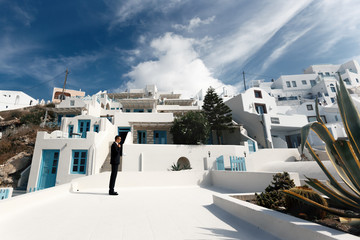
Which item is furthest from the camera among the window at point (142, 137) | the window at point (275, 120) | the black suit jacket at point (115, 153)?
the window at point (275, 120)

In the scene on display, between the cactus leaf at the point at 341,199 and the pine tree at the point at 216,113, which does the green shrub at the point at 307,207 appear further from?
the pine tree at the point at 216,113

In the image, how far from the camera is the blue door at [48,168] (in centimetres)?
1200

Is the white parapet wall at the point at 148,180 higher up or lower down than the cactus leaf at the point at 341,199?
lower down

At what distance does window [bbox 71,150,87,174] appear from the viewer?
12.2 metres

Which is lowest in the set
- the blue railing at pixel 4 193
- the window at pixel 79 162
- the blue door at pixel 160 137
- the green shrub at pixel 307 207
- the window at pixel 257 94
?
the blue railing at pixel 4 193

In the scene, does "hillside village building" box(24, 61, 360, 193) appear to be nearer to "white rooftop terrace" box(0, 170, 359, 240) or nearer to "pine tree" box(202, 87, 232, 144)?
"pine tree" box(202, 87, 232, 144)

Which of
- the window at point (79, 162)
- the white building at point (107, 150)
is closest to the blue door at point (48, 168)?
the white building at point (107, 150)

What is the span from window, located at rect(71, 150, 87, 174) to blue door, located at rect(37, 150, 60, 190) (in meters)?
1.30

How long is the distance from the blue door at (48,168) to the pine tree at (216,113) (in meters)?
Answer: 15.2

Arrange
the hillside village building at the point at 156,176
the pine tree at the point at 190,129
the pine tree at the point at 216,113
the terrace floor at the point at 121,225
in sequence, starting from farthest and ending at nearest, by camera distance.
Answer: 1. the pine tree at the point at 216,113
2. the pine tree at the point at 190,129
3. the hillside village building at the point at 156,176
4. the terrace floor at the point at 121,225

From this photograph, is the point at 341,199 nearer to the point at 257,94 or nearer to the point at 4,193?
the point at 4,193

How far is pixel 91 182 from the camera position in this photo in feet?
23.4

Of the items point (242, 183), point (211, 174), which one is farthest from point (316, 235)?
point (211, 174)

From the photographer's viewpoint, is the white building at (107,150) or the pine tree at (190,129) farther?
the pine tree at (190,129)
